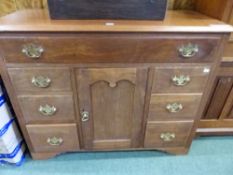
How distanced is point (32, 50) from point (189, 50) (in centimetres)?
70

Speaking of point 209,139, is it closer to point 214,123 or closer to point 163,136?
point 214,123

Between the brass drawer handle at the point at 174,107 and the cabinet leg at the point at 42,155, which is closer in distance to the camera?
the brass drawer handle at the point at 174,107

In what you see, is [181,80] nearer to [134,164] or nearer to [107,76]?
[107,76]

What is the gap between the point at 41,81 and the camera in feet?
2.95

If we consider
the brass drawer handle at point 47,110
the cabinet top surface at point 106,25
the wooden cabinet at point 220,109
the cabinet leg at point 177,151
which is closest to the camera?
the cabinet top surface at point 106,25

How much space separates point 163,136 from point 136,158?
252 millimetres

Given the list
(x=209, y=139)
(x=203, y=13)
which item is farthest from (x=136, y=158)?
(x=203, y=13)

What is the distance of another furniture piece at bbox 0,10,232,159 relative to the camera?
2.65 feet

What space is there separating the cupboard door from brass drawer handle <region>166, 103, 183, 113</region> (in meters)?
0.16

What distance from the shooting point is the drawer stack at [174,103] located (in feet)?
3.05

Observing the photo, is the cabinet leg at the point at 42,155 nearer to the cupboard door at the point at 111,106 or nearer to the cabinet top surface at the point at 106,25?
the cupboard door at the point at 111,106

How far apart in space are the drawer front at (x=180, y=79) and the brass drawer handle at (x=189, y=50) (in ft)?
0.21

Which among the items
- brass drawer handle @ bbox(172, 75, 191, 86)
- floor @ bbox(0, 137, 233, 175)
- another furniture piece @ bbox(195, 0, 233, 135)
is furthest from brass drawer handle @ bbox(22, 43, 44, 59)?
another furniture piece @ bbox(195, 0, 233, 135)

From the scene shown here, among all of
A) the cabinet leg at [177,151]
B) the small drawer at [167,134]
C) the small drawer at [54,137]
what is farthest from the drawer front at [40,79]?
the cabinet leg at [177,151]
